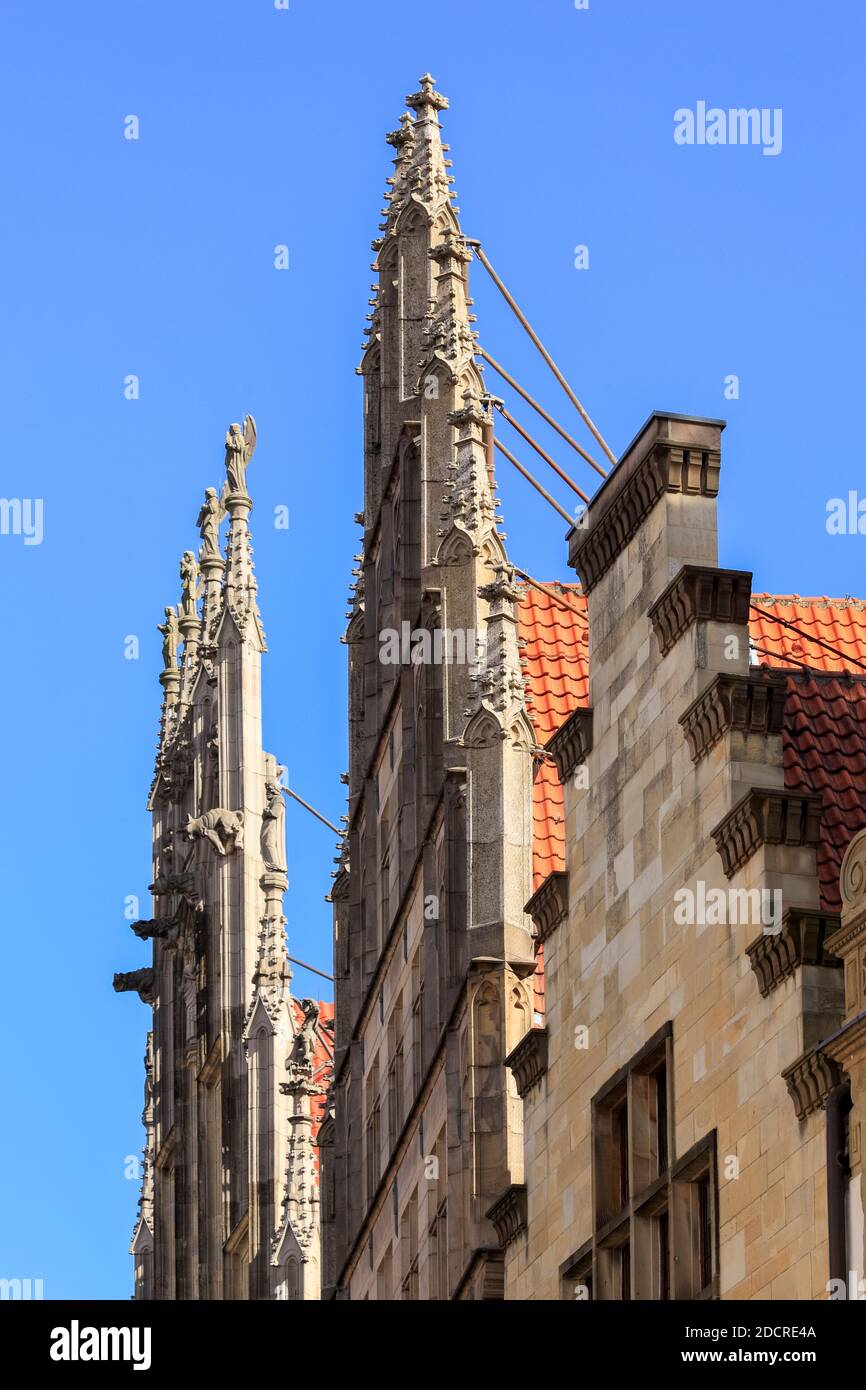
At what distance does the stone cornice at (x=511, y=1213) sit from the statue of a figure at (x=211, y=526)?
3830 cm

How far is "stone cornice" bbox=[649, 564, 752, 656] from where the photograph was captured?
2600 centimetres

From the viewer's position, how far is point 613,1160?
2677 cm

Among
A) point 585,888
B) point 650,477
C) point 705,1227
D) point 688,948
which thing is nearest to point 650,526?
point 650,477

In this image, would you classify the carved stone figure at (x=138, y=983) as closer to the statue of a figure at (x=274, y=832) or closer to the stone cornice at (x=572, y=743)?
the statue of a figure at (x=274, y=832)

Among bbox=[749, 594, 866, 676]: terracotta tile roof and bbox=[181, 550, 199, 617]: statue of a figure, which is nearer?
bbox=[749, 594, 866, 676]: terracotta tile roof

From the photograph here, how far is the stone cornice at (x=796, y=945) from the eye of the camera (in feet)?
76.3

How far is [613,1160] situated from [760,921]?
3425mm

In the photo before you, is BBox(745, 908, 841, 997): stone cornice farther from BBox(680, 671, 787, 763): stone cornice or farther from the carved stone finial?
BBox(680, 671, 787, 763): stone cornice

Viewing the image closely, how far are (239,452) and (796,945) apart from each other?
42.3 meters

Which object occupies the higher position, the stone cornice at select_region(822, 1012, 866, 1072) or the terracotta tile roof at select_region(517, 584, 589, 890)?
the terracotta tile roof at select_region(517, 584, 589, 890)

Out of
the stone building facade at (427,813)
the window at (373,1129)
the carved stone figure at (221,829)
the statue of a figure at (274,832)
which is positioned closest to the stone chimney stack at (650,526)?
the stone building facade at (427,813)

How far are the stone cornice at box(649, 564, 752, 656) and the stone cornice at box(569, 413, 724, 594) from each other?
1.07m

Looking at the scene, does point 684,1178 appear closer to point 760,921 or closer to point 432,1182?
point 760,921

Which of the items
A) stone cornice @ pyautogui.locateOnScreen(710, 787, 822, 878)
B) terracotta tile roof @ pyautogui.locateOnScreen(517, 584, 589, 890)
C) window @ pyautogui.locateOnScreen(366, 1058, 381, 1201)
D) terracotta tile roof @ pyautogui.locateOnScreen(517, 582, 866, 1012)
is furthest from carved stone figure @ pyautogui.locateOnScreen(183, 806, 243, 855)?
stone cornice @ pyautogui.locateOnScreen(710, 787, 822, 878)
